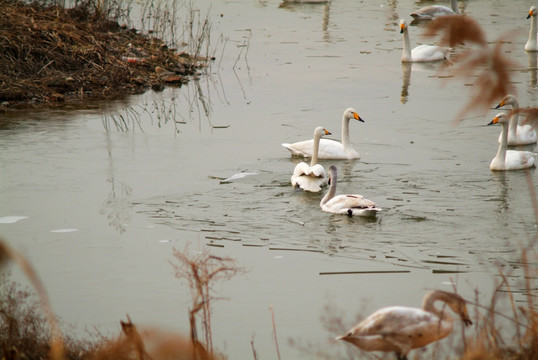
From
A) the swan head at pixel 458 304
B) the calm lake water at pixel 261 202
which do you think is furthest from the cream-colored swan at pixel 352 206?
the swan head at pixel 458 304

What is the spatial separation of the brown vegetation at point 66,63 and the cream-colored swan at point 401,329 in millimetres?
10752

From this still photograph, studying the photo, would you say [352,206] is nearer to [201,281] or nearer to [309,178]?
[309,178]

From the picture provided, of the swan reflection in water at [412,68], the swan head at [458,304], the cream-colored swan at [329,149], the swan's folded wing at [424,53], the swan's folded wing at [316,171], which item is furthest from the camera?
the swan's folded wing at [424,53]

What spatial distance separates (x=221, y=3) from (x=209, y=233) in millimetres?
18919

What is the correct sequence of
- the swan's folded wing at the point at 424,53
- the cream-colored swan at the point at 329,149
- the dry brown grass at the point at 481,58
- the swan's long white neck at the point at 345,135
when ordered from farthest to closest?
1. the swan's folded wing at the point at 424,53
2. the swan's long white neck at the point at 345,135
3. the cream-colored swan at the point at 329,149
4. the dry brown grass at the point at 481,58

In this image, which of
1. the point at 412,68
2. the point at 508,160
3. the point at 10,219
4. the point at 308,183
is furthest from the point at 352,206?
the point at 412,68

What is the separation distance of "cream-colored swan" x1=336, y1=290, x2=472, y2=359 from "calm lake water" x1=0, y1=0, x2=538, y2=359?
26 cm

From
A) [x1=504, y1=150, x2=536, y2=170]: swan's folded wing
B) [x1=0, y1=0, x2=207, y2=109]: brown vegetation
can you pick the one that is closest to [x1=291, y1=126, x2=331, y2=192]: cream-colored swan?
[x1=504, y1=150, x2=536, y2=170]: swan's folded wing

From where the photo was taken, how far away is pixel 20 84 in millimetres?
14164

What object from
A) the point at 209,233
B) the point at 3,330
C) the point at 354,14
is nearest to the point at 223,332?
the point at 3,330

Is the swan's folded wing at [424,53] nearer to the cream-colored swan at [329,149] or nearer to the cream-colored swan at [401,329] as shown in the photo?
the cream-colored swan at [329,149]

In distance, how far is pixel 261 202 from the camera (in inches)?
351

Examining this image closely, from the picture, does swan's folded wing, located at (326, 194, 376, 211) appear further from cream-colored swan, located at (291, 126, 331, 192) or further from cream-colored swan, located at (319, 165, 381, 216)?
cream-colored swan, located at (291, 126, 331, 192)

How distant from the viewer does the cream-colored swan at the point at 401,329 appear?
3.84 meters
